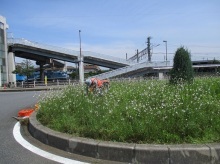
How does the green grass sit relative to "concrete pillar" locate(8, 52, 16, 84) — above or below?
below

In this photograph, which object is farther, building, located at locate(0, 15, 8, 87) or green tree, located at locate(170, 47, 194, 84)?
building, located at locate(0, 15, 8, 87)

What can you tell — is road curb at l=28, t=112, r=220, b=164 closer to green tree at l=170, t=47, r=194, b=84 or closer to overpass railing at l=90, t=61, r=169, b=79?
green tree at l=170, t=47, r=194, b=84

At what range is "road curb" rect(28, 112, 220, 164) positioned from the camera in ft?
13.0

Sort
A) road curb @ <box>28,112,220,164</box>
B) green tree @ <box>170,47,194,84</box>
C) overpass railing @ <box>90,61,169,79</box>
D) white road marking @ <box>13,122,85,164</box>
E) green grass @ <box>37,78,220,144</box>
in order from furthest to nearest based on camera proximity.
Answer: overpass railing @ <box>90,61,169,79</box>, green tree @ <box>170,47,194,84</box>, green grass @ <box>37,78,220,144</box>, white road marking @ <box>13,122,85,164</box>, road curb @ <box>28,112,220,164</box>

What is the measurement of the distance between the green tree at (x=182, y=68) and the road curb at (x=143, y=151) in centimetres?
562

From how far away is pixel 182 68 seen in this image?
9961 mm

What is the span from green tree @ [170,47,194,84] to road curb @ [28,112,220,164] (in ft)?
18.4

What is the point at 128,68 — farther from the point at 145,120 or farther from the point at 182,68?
the point at 145,120

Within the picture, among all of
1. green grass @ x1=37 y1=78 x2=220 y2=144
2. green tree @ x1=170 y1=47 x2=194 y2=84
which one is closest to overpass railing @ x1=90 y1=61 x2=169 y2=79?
green tree @ x1=170 y1=47 x2=194 y2=84

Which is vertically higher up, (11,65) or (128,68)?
(11,65)

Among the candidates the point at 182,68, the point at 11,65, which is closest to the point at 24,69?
the point at 11,65

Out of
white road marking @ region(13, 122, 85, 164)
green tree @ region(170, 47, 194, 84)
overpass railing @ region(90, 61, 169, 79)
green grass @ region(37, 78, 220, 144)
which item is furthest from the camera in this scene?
overpass railing @ region(90, 61, 169, 79)

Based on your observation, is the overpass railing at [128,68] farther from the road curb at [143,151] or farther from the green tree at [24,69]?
the road curb at [143,151]

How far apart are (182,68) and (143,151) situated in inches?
250
